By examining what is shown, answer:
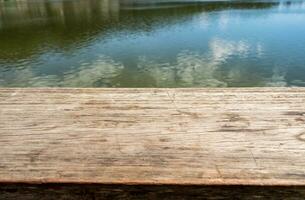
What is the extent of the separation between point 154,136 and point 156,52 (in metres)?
11.0

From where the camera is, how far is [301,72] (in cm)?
952

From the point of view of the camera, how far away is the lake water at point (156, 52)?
8.98 m

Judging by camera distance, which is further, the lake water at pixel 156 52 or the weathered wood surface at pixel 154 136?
the lake water at pixel 156 52

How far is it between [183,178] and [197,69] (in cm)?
901

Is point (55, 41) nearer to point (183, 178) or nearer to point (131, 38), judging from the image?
point (131, 38)

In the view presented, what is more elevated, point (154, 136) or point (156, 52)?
point (154, 136)

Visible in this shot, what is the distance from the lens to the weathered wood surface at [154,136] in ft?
2.89

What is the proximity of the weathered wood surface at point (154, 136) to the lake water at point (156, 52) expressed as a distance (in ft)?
22.5

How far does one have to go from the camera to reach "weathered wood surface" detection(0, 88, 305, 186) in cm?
88

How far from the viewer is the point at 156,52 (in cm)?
1191

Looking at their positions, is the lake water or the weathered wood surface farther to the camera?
the lake water

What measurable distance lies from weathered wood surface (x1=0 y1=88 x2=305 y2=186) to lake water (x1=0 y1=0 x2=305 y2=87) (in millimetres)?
6854

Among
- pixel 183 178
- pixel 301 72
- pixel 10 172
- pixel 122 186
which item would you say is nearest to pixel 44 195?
pixel 10 172

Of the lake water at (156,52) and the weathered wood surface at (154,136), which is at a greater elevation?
the weathered wood surface at (154,136)
